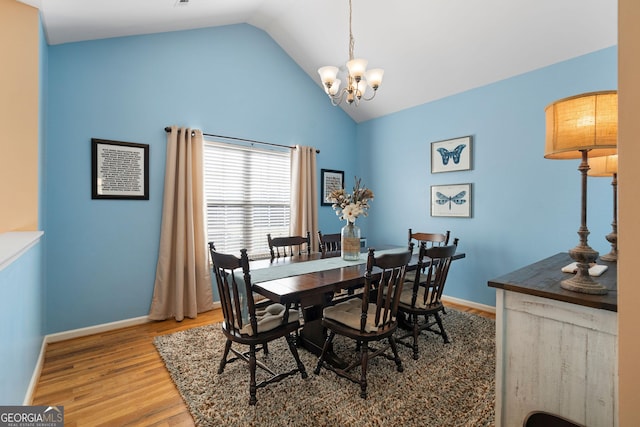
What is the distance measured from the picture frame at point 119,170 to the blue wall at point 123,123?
56 millimetres

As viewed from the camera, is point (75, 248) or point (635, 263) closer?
point (635, 263)

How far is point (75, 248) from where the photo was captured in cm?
292

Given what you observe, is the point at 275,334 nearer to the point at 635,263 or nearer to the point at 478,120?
the point at 635,263

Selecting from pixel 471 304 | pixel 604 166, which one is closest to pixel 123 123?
pixel 604 166

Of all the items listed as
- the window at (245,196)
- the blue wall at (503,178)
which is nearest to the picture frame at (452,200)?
the blue wall at (503,178)

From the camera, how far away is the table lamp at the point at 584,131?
1166 mm

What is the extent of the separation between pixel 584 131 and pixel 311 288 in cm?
154

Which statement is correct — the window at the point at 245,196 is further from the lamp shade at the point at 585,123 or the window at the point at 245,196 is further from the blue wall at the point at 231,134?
the lamp shade at the point at 585,123

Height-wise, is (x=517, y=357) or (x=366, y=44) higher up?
(x=366, y=44)

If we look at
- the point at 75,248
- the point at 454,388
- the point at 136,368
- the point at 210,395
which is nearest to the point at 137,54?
the point at 75,248

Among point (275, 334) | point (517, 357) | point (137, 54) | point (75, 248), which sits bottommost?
point (275, 334)

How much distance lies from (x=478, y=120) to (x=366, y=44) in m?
1.65

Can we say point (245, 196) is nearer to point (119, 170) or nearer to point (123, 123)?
point (119, 170)

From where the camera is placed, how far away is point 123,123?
3.13m
